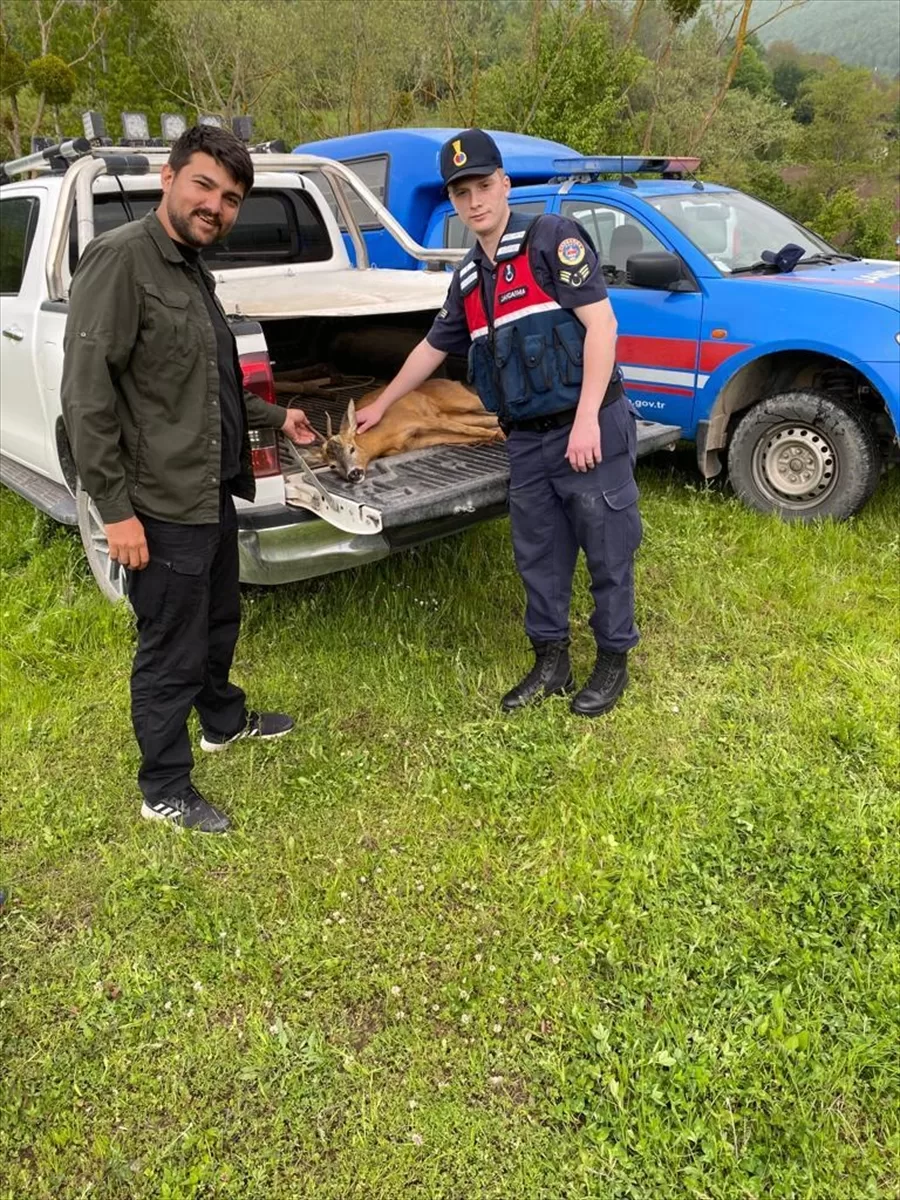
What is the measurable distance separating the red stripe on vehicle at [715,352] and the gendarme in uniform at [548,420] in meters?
2.09

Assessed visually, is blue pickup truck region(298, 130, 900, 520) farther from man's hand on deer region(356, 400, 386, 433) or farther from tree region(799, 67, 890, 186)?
tree region(799, 67, 890, 186)

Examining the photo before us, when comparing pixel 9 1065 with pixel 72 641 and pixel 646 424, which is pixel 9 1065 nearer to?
pixel 72 641

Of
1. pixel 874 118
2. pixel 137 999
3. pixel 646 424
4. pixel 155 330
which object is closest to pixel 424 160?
pixel 646 424

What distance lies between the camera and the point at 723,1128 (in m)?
1.97

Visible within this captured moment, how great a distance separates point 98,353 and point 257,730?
5.16ft

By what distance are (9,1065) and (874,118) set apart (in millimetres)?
32811

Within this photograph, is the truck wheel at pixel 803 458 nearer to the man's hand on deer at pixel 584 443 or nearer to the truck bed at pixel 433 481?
the truck bed at pixel 433 481

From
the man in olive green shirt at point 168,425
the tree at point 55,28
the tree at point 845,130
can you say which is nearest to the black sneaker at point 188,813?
the man in olive green shirt at point 168,425

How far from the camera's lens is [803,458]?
4.99 metres

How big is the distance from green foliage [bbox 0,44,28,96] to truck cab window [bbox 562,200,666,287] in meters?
16.5

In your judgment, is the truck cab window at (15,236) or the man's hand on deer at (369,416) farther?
the truck cab window at (15,236)

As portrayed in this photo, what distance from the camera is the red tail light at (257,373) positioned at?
10.2ft

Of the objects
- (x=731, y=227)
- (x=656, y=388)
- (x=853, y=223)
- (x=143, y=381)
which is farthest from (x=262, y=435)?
(x=853, y=223)

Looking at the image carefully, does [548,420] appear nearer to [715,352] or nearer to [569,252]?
[569,252]
